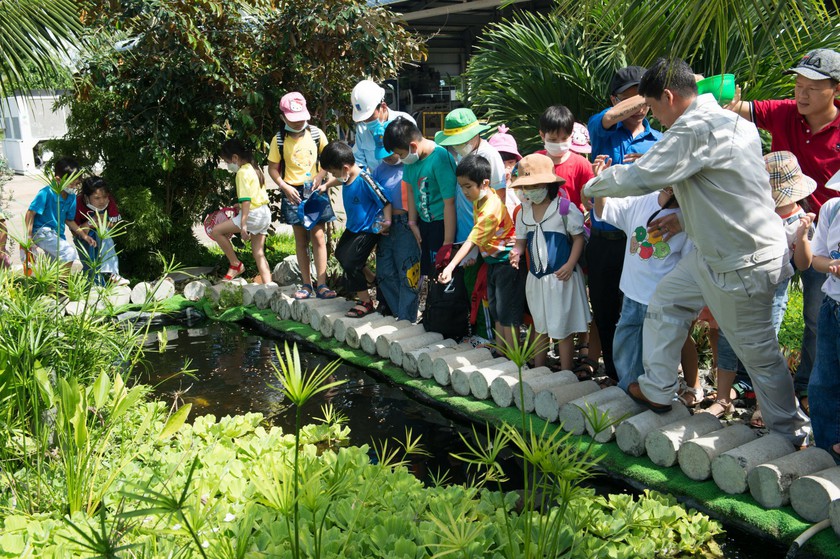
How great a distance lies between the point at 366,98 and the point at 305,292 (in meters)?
1.79

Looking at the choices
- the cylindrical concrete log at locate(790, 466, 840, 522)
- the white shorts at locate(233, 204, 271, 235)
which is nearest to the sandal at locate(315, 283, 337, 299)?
the white shorts at locate(233, 204, 271, 235)

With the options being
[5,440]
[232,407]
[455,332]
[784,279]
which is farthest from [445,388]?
[5,440]

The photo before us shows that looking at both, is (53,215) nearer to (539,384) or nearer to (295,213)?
(295,213)

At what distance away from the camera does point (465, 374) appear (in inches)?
209

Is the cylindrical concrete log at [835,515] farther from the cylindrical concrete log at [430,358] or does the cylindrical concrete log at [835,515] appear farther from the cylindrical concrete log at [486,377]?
the cylindrical concrete log at [430,358]

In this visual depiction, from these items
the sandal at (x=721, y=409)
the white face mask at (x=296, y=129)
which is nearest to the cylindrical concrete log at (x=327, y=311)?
the white face mask at (x=296, y=129)

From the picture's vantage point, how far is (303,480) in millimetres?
2586

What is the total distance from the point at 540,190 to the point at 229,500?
2.50 metres

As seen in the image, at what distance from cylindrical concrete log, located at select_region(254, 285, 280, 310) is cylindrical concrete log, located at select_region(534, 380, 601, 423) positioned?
358 cm

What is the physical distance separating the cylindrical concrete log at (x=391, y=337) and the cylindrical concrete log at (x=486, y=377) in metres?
0.97

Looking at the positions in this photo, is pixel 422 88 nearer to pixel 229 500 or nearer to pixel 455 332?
Result: pixel 455 332

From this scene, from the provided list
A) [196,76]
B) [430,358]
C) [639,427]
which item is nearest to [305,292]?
[430,358]

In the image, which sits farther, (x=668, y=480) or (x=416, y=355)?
(x=416, y=355)

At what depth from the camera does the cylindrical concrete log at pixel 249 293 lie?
785cm
